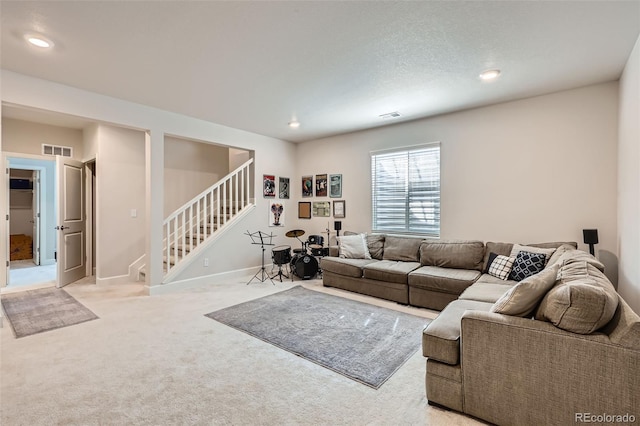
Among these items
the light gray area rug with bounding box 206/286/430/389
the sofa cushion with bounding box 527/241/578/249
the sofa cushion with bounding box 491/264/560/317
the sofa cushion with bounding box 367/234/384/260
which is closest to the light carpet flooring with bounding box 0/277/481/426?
the light gray area rug with bounding box 206/286/430/389

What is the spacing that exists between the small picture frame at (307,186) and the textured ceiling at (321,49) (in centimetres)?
242

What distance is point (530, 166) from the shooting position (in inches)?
153

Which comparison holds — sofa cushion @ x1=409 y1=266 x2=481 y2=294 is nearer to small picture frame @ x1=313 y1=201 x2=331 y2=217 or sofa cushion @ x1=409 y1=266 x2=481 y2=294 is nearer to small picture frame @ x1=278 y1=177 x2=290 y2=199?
small picture frame @ x1=313 y1=201 x2=331 y2=217

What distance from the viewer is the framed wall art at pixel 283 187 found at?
250 inches

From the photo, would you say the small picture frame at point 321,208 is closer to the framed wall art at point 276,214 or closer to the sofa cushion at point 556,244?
the framed wall art at point 276,214

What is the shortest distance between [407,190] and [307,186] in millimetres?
2288

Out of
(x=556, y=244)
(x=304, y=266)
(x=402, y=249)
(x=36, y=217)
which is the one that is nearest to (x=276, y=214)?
(x=304, y=266)

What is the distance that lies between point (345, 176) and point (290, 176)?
1.38 meters

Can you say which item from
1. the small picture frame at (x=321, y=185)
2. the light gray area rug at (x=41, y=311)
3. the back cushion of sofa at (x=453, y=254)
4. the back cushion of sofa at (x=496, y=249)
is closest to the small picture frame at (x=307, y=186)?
the small picture frame at (x=321, y=185)

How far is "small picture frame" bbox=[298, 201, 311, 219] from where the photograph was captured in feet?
21.1

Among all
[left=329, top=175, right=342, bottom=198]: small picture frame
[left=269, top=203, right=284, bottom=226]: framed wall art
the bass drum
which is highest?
[left=329, top=175, right=342, bottom=198]: small picture frame

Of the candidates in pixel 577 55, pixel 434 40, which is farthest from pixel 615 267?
pixel 434 40

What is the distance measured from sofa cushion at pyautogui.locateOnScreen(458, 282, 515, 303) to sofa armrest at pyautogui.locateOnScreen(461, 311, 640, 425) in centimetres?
106

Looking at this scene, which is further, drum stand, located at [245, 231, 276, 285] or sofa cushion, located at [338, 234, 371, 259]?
drum stand, located at [245, 231, 276, 285]
